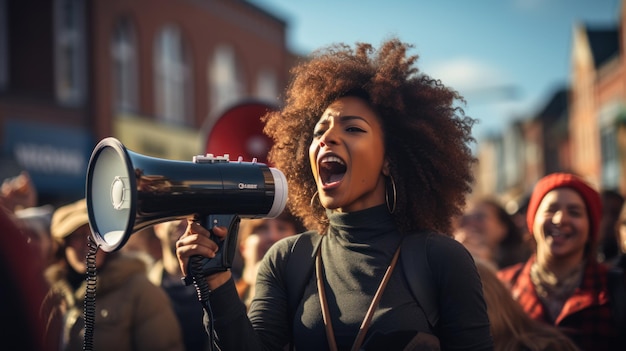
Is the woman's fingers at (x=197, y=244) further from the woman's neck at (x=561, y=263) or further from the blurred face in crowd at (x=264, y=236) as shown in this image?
the woman's neck at (x=561, y=263)

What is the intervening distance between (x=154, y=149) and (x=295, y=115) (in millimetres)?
15784

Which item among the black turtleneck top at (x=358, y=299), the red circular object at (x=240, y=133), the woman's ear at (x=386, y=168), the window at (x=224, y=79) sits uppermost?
the window at (x=224, y=79)

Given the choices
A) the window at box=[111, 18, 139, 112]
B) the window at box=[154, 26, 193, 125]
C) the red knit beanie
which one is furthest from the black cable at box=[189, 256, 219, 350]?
the window at box=[154, 26, 193, 125]

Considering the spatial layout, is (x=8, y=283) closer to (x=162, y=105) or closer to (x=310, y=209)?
(x=310, y=209)

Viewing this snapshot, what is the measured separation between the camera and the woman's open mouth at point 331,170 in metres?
2.20

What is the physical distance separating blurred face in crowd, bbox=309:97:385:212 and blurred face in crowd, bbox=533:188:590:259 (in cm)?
164

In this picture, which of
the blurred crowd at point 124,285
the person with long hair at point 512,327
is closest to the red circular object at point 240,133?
the blurred crowd at point 124,285

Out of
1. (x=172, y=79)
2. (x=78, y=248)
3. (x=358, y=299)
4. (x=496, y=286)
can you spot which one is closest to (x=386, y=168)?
(x=358, y=299)

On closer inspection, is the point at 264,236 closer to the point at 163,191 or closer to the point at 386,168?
the point at 386,168

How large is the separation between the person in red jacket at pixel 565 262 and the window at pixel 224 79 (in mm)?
17338

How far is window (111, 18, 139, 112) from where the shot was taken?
16672 millimetres

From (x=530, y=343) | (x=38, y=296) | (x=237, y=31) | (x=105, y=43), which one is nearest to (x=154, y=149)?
(x=105, y=43)

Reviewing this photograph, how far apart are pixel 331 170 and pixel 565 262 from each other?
189 cm

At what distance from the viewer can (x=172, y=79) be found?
18.9 m
